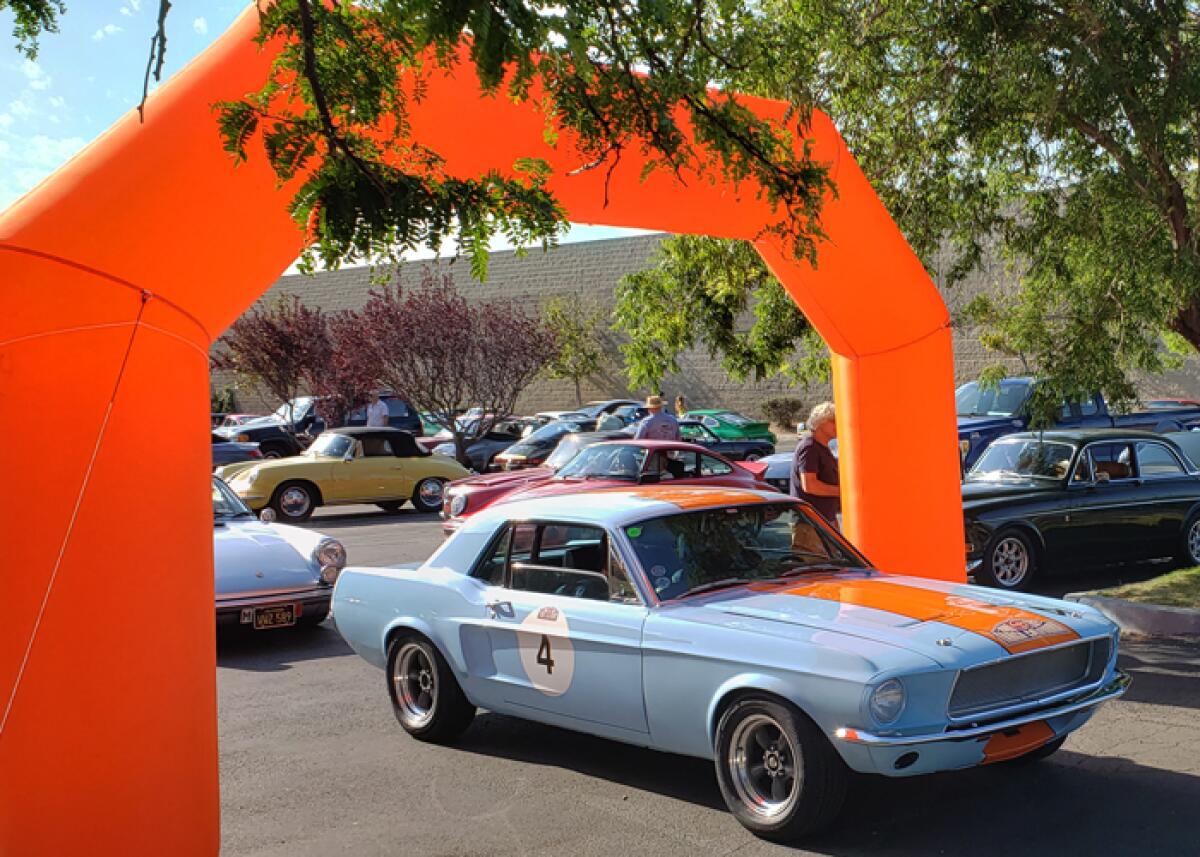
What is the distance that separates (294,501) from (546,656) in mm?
13201

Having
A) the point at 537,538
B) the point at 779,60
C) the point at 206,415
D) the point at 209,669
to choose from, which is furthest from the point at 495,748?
the point at 779,60

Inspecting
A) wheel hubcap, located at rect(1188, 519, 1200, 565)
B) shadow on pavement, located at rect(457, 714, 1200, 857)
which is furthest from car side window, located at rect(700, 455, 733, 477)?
shadow on pavement, located at rect(457, 714, 1200, 857)

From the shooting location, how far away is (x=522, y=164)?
5332 millimetres

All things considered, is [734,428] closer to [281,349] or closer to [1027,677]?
[281,349]

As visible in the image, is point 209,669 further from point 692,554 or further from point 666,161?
point 666,161

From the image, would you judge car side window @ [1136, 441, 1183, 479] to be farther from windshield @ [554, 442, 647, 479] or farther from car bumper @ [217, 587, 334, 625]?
car bumper @ [217, 587, 334, 625]

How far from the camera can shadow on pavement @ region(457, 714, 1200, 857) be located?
4910 millimetres

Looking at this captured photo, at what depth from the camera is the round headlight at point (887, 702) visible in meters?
4.79

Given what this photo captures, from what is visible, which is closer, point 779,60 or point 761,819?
point 761,819

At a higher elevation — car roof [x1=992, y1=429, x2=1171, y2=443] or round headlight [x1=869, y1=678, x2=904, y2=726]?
car roof [x1=992, y1=429, x2=1171, y2=443]

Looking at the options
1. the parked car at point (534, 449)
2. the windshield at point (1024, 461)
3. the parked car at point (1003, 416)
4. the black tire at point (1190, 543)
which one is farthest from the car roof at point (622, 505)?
the parked car at point (534, 449)

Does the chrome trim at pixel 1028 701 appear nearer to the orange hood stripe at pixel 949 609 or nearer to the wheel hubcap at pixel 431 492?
the orange hood stripe at pixel 949 609

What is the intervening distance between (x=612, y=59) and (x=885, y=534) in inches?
168

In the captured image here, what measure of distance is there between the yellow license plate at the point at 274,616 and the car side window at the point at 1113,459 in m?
7.32
